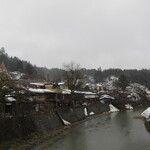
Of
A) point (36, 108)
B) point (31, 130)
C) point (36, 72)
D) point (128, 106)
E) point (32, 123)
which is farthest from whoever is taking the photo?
point (36, 72)

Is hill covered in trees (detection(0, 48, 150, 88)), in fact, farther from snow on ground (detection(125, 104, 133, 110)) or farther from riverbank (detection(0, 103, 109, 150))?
riverbank (detection(0, 103, 109, 150))

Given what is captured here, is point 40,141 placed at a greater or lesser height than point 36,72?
lesser

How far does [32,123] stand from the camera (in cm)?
3092

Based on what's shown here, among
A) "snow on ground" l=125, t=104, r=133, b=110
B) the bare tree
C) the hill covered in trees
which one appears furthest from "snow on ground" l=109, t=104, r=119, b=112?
the bare tree

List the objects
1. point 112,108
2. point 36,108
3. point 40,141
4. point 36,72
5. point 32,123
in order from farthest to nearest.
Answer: point 36,72 < point 112,108 < point 36,108 < point 32,123 < point 40,141

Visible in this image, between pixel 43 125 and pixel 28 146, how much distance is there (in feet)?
28.1

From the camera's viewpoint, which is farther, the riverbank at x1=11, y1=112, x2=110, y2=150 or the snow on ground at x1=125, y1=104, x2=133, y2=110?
the snow on ground at x1=125, y1=104, x2=133, y2=110

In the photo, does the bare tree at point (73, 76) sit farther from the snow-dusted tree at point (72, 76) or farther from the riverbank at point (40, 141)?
the riverbank at point (40, 141)

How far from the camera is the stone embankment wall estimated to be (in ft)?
84.8

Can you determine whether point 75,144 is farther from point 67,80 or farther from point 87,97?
point 87,97

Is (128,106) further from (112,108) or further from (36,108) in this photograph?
(36,108)

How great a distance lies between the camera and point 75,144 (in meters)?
26.0

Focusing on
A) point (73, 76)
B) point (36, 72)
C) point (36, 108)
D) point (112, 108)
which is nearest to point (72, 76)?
point (73, 76)

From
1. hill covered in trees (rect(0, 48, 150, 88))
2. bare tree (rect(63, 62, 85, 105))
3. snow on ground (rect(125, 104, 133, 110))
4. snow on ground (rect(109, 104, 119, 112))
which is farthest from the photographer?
hill covered in trees (rect(0, 48, 150, 88))
